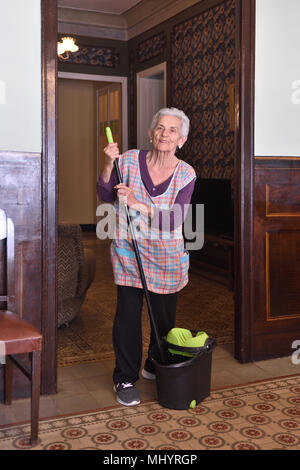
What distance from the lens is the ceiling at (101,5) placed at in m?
8.07

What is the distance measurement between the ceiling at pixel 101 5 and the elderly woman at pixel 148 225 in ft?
18.7

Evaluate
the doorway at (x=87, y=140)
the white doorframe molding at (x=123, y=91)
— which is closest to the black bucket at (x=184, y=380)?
the doorway at (x=87, y=140)

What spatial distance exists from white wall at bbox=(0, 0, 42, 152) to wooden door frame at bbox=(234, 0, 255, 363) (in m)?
1.29

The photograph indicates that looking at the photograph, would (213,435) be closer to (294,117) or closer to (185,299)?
(294,117)

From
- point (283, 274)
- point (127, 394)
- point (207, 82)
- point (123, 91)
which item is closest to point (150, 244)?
point (127, 394)

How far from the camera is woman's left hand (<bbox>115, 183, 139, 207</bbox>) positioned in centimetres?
288

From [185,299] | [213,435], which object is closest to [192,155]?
[185,299]

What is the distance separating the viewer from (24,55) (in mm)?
2979

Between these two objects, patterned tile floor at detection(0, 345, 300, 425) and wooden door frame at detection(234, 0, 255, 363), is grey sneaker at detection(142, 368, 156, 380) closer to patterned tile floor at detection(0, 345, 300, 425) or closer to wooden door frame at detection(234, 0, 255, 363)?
patterned tile floor at detection(0, 345, 300, 425)

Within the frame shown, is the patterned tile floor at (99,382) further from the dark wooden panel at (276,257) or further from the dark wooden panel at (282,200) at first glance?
the dark wooden panel at (282,200)

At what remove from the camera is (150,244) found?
3.00 m

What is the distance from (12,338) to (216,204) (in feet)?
14.2
